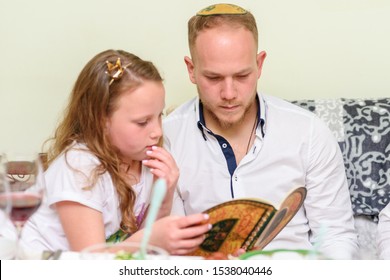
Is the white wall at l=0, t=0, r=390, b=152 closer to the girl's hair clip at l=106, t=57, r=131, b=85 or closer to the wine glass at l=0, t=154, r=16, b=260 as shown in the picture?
the girl's hair clip at l=106, t=57, r=131, b=85

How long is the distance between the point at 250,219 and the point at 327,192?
69 centimetres

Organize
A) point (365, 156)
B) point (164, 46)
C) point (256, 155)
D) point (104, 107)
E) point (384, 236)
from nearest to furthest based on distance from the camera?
point (104, 107)
point (384, 236)
point (256, 155)
point (365, 156)
point (164, 46)

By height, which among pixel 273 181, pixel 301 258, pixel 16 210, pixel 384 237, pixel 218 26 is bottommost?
pixel 384 237

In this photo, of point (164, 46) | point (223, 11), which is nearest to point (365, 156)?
point (223, 11)

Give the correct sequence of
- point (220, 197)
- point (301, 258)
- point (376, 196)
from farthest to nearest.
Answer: point (376, 196) → point (220, 197) → point (301, 258)

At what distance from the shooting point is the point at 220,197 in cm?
185

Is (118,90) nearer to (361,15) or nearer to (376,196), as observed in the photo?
(376,196)

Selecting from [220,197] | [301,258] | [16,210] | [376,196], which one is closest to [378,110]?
[376,196]

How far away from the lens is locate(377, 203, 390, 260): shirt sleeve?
1.66 meters

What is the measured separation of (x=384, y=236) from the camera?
1715mm

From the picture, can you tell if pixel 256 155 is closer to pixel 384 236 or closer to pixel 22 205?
pixel 384 236

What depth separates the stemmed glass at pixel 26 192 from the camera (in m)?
1.13

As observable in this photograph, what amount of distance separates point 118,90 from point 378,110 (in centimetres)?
96

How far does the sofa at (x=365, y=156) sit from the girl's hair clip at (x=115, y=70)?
821 millimetres
